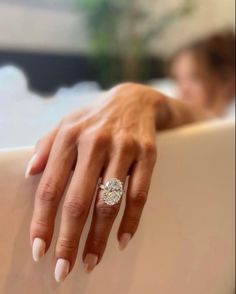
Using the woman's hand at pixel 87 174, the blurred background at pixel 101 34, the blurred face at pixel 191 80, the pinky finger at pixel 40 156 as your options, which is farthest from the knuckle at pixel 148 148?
the blurred face at pixel 191 80

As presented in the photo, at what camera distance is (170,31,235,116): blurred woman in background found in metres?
1.58

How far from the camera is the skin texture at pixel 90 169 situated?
576 mm

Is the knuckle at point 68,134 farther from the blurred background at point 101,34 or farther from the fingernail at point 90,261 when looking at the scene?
the blurred background at point 101,34

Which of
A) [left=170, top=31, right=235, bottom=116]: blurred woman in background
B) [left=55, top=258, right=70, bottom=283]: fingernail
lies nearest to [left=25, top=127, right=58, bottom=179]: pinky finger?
[left=55, top=258, right=70, bottom=283]: fingernail

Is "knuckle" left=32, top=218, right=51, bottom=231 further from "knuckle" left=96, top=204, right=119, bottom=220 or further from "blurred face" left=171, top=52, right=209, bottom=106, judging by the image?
"blurred face" left=171, top=52, right=209, bottom=106

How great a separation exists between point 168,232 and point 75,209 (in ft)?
0.83

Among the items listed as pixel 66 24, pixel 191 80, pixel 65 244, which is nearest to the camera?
pixel 65 244

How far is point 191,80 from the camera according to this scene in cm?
165

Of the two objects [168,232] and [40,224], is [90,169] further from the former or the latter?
[168,232]

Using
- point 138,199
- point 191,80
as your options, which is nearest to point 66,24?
point 191,80

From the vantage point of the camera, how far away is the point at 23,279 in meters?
0.60

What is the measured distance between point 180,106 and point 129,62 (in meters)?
1.06

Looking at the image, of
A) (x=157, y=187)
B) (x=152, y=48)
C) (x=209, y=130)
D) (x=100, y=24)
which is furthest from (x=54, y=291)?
(x=152, y=48)

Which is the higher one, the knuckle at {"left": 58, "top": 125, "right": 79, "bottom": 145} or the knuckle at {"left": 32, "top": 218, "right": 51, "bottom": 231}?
the knuckle at {"left": 58, "top": 125, "right": 79, "bottom": 145}
